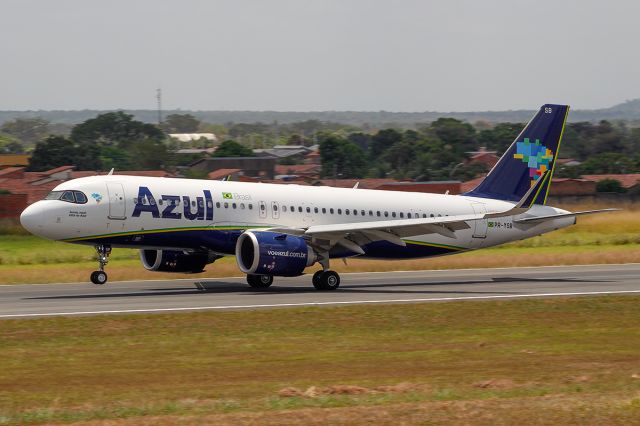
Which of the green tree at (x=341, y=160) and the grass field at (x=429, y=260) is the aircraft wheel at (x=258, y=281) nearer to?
the grass field at (x=429, y=260)

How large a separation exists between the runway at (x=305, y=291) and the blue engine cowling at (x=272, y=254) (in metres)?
0.92

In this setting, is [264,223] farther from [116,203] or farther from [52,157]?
[52,157]

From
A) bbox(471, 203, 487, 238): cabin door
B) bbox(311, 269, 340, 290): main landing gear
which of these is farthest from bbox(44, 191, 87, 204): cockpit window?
bbox(471, 203, 487, 238): cabin door

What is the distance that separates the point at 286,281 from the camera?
143ft

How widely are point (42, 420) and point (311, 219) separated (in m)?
24.7

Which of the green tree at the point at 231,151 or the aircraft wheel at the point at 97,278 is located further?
the green tree at the point at 231,151

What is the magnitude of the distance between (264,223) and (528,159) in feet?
Result: 41.5

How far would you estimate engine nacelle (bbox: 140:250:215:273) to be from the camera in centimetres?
4041

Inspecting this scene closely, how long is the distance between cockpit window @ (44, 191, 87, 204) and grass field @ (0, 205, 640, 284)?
699 cm

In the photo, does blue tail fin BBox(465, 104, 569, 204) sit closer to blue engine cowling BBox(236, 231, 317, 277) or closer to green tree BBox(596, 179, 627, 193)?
blue engine cowling BBox(236, 231, 317, 277)

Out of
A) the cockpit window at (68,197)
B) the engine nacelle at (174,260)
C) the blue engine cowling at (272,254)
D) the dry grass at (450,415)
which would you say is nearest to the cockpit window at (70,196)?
the cockpit window at (68,197)

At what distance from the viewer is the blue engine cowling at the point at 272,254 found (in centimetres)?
3709

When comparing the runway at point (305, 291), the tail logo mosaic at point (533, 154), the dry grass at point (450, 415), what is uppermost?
the tail logo mosaic at point (533, 154)

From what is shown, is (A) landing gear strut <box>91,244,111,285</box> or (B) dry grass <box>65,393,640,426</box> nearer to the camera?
(B) dry grass <box>65,393,640,426</box>
